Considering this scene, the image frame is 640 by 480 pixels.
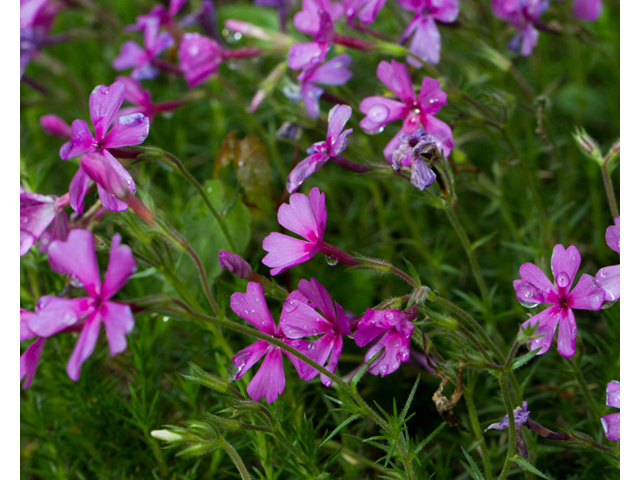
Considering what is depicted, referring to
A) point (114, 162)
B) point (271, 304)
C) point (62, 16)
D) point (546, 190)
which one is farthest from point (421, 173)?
point (62, 16)

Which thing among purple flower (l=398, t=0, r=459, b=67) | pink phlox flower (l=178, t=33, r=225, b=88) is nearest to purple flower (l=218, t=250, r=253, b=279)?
purple flower (l=398, t=0, r=459, b=67)

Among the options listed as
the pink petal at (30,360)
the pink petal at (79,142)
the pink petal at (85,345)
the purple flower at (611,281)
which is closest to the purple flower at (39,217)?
the pink petal at (79,142)

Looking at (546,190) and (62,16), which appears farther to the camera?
(62,16)

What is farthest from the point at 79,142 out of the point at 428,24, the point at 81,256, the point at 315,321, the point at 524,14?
the point at 524,14

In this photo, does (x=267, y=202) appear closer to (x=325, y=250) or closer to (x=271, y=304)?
(x=271, y=304)

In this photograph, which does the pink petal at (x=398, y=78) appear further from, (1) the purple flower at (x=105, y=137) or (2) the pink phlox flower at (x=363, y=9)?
(1) the purple flower at (x=105, y=137)

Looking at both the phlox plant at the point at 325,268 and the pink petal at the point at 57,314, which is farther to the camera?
the phlox plant at the point at 325,268

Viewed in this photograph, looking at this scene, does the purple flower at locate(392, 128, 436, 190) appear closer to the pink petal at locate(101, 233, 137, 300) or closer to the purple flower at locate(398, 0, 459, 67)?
the purple flower at locate(398, 0, 459, 67)
